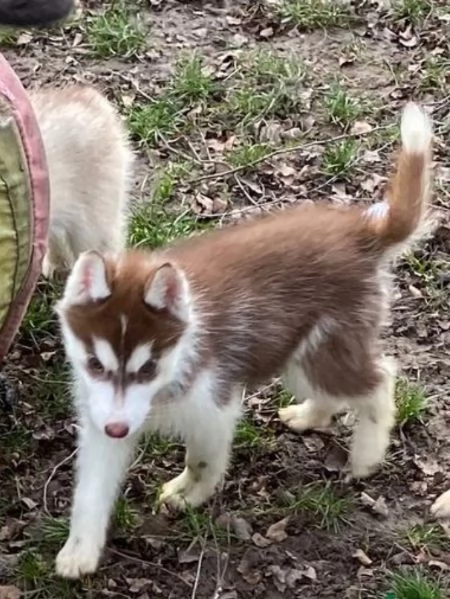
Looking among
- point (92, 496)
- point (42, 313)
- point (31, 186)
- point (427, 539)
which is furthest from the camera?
point (42, 313)

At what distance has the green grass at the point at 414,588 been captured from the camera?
3.59 meters

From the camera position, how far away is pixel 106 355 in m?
3.17

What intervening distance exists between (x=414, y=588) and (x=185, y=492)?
0.74m

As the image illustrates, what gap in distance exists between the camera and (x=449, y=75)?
18.5 feet

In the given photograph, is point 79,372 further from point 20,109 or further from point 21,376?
point 21,376

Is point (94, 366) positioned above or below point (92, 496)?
above

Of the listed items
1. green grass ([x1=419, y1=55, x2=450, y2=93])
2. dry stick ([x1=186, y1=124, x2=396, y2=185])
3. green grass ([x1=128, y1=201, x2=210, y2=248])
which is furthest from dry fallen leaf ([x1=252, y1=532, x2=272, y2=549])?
green grass ([x1=419, y1=55, x2=450, y2=93])

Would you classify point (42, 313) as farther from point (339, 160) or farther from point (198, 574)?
point (339, 160)

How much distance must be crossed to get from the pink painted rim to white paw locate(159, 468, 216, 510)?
66cm

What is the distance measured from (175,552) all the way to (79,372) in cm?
76

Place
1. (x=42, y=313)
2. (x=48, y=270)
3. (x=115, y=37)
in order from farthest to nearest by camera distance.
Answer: (x=115, y=37) < (x=48, y=270) < (x=42, y=313)

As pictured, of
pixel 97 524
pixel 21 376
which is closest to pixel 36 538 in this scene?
pixel 97 524

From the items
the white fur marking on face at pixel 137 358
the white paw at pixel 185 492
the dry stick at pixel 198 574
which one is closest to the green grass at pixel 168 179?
the white paw at pixel 185 492

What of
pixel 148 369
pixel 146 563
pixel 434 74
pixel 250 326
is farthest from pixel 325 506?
pixel 434 74
